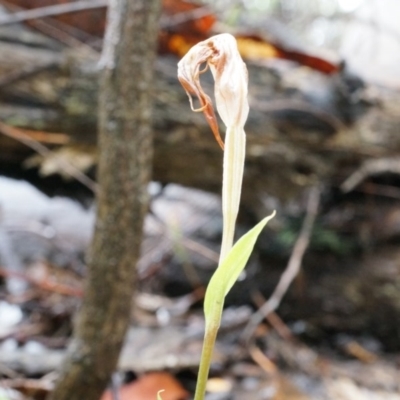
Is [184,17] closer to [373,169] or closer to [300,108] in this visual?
[300,108]

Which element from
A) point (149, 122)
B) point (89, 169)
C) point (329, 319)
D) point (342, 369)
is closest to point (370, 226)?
point (329, 319)

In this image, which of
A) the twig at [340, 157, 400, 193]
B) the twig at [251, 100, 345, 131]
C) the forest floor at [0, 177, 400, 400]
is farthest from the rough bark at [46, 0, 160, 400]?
the twig at [340, 157, 400, 193]

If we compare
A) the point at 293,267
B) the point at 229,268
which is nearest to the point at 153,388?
the point at 293,267

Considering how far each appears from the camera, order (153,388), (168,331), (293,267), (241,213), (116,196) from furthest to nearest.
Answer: (241,213) → (293,267) → (168,331) → (153,388) → (116,196)

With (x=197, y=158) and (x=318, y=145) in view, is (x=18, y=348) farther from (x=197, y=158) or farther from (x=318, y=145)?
(x=318, y=145)

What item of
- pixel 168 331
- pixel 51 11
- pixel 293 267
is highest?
pixel 51 11

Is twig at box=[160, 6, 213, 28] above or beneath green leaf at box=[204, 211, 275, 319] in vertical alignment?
above

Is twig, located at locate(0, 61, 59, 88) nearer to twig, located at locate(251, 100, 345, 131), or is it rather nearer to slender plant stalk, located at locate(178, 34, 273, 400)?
twig, located at locate(251, 100, 345, 131)
